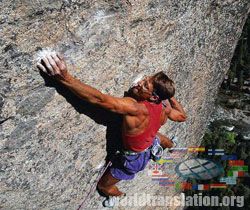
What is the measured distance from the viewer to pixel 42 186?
5375mm

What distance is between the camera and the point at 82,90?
4.42 metres

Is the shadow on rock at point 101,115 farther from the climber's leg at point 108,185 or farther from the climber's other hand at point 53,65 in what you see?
the climber's leg at point 108,185

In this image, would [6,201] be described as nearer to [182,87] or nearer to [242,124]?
[182,87]

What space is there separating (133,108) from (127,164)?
123cm

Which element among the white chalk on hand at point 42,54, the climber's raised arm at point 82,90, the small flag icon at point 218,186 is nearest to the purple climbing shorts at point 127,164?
the climber's raised arm at point 82,90

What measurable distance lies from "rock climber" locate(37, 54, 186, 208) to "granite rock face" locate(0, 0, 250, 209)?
0.67 ft

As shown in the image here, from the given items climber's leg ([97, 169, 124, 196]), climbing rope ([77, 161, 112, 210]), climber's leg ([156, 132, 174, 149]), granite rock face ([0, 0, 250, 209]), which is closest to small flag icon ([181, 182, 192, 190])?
climber's leg ([156, 132, 174, 149])

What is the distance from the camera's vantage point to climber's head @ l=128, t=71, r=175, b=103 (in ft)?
15.5

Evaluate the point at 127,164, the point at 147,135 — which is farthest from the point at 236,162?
the point at 147,135

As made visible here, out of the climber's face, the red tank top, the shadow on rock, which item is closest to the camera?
the shadow on rock

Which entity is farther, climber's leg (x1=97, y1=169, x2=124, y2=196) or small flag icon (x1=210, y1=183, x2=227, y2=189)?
small flag icon (x1=210, y1=183, x2=227, y2=189)

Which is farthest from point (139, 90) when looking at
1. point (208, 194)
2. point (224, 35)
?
point (208, 194)

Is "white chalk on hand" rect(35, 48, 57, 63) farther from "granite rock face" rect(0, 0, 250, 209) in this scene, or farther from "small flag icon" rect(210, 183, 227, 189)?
"small flag icon" rect(210, 183, 227, 189)

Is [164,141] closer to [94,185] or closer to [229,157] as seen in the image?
[94,185]
